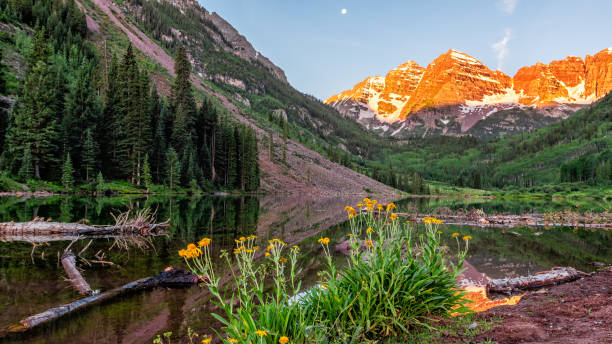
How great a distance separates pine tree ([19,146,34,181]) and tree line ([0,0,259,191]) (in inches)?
4.6

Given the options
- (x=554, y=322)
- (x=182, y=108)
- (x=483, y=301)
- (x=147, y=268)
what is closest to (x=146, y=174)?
(x=182, y=108)

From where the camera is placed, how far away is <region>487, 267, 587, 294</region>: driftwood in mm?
10328

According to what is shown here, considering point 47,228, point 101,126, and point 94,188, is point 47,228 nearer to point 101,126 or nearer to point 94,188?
point 94,188

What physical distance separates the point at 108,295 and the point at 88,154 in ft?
167

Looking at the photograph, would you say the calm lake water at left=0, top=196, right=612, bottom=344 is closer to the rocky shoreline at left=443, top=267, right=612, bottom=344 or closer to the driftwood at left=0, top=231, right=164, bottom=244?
the driftwood at left=0, top=231, right=164, bottom=244

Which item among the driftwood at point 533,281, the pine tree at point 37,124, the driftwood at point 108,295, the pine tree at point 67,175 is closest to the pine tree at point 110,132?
the pine tree at point 37,124

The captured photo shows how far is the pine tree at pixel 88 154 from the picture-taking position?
49.7 metres

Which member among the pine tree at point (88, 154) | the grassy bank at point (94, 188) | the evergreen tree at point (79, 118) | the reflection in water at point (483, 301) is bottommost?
the reflection in water at point (483, 301)

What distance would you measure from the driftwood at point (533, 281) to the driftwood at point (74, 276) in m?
12.7

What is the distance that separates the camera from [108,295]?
8.88 m

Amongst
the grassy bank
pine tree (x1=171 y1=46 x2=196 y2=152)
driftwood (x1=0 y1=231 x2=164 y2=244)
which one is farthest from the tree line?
driftwood (x1=0 y1=231 x2=164 y2=244)

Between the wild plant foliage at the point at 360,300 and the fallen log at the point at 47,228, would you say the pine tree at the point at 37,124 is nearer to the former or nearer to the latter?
the fallen log at the point at 47,228

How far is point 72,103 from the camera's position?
52.2 m

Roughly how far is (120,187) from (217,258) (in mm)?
47169
